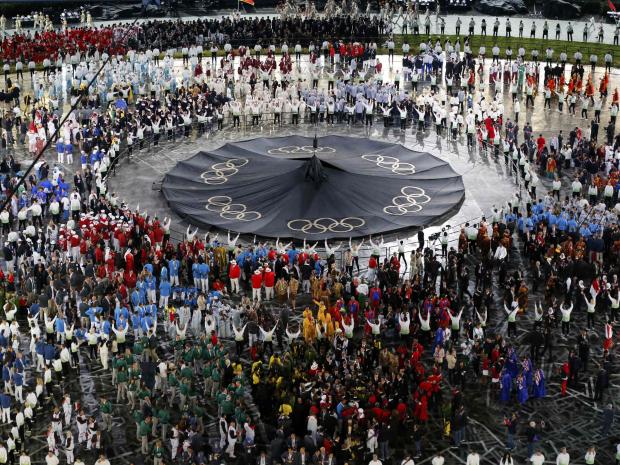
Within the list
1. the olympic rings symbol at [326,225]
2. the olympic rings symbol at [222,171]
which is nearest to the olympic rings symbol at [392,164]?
the olympic rings symbol at [326,225]

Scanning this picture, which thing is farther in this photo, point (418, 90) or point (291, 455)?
point (418, 90)

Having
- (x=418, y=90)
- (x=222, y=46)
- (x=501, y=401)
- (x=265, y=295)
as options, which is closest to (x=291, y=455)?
(x=501, y=401)

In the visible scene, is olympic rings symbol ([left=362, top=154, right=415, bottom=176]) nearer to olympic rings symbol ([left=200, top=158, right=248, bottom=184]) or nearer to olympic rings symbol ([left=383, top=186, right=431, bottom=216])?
olympic rings symbol ([left=383, top=186, right=431, bottom=216])

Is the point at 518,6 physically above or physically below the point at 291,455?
above

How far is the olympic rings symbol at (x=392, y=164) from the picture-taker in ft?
154

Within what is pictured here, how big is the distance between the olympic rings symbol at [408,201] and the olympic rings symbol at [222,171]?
27.9 ft

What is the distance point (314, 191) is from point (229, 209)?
4013mm

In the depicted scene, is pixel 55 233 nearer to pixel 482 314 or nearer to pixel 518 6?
pixel 482 314

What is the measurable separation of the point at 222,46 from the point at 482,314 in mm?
44454

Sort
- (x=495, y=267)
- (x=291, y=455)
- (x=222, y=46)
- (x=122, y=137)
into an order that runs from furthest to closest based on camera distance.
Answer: (x=222, y=46)
(x=122, y=137)
(x=495, y=267)
(x=291, y=455)

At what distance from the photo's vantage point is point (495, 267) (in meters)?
36.7

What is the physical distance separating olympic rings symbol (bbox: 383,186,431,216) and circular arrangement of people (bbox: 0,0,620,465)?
0.12 meters

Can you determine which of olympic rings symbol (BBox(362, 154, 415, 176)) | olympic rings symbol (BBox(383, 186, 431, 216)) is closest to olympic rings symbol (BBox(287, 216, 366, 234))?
olympic rings symbol (BBox(383, 186, 431, 216))

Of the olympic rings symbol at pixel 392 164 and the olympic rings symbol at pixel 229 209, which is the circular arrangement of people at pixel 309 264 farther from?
the olympic rings symbol at pixel 392 164
